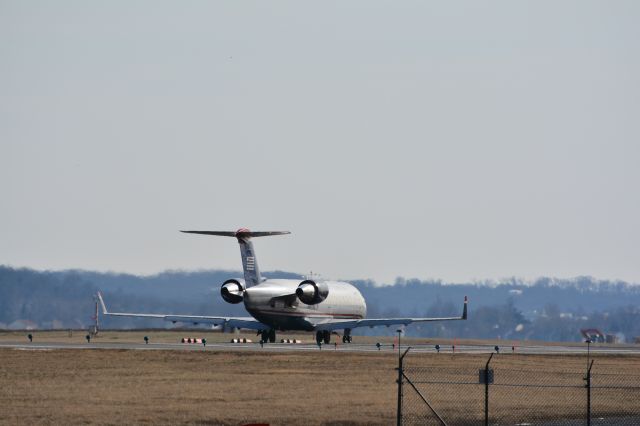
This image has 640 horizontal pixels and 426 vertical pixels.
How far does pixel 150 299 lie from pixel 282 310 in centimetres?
7220

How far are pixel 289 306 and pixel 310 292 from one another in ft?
7.06

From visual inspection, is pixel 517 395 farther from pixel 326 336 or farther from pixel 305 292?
pixel 326 336

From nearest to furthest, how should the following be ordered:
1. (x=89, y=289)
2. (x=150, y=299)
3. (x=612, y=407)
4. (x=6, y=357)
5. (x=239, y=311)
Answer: (x=612, y=407) < (x=6, y=357) < (x=239, y=311) < (x=150, y=299) < (x=89, y=289)

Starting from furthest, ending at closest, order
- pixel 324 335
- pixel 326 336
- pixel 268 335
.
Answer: pixel 326 336, pixel 324 335, pixel 268 335

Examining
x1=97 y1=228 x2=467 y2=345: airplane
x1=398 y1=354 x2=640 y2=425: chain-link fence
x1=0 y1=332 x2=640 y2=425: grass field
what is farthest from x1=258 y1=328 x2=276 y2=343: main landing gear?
x1=398 y1=354 x2=640 y2=425: chain-link fence

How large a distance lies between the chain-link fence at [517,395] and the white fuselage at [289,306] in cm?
2311

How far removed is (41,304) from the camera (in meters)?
180

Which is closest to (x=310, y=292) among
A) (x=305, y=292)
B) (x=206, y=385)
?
(x=305, y=292)

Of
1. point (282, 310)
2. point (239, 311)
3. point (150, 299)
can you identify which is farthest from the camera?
point (150, 299)

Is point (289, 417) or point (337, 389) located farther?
point (337, 389)

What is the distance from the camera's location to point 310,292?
3723 inches

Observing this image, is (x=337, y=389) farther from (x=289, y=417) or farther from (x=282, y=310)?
(x=282, y=310)

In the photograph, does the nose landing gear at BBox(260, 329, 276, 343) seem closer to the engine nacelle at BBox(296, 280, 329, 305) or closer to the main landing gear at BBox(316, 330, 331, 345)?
the main landing gear at BBox(316, 330, 331, 345)

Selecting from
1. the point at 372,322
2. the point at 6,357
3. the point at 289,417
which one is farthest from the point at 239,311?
the point at 289,417
